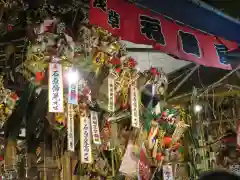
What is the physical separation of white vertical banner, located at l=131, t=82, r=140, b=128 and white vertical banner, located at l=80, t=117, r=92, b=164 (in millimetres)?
494

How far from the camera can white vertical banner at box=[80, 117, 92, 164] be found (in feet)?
12.2

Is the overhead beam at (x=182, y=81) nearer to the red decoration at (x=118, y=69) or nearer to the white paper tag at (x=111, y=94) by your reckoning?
the red decoration at (x=118, y=69)

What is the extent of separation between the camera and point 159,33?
3.88 meters

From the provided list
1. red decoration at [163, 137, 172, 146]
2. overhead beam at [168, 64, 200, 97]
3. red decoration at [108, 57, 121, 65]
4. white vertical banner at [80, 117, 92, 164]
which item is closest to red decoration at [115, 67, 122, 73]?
red decoration at [108, 57, 121, 65]

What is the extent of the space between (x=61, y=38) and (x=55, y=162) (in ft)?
4.44

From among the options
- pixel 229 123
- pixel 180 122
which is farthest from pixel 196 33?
pixel 229 123

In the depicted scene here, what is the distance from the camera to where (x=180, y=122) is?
505cm

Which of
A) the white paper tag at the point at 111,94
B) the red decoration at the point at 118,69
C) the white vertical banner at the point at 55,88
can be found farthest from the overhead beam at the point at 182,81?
the white vertical banner at the point at 55,88

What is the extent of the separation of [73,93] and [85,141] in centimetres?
50

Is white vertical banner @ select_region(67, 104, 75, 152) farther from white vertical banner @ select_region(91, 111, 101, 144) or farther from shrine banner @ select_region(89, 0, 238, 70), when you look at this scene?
shrine banner @ select_region(89, 0, 238, 70)

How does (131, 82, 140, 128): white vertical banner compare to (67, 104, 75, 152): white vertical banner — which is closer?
(67, 104, 75, 152): white vertical banner

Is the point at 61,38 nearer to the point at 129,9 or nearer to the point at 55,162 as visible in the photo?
the point at 129,9

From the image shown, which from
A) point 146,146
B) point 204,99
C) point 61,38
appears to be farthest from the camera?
point 204,99

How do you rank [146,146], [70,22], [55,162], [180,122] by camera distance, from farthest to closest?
[180,122] < [146,146] < [55,162] < [70,22]
